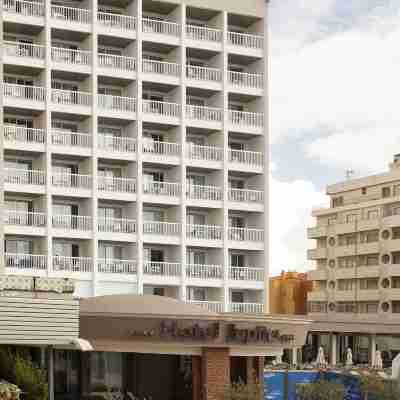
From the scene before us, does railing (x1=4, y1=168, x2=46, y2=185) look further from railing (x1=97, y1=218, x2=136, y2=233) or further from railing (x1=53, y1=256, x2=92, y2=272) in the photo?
railing (x1=53, y1=256, x2=92, y2=272)

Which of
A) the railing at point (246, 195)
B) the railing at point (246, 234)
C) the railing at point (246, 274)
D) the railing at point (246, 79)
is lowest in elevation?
the railing at point (246, 274)

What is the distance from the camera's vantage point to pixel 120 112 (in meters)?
73.6

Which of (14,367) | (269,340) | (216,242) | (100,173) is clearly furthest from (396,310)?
(14,367)

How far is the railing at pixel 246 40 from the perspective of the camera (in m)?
78.7

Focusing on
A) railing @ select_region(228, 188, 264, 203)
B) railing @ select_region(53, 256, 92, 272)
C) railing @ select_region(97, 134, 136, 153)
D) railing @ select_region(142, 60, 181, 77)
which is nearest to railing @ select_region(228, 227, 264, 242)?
railing @ select_region(228, 188, 264, 203)

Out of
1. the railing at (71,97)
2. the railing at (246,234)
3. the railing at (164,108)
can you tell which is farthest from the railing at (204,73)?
the railing at (246,234)

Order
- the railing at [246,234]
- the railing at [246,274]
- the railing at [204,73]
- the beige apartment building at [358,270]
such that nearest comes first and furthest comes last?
the railing at [204,73]
the railing at [246,274]
the railing at [246,234]
the beige apartment building at [358,270]

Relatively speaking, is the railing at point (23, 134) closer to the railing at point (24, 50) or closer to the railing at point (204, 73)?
the railing at point (24, 50)

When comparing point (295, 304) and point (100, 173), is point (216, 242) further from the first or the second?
point (295, 304)

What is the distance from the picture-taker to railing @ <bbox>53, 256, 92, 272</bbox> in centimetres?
7038

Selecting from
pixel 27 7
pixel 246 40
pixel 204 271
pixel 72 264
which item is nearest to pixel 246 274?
pixel 204 271

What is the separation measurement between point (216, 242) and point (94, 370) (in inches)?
984

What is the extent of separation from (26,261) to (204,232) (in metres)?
13.3

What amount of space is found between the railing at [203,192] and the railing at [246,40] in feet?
34.2
